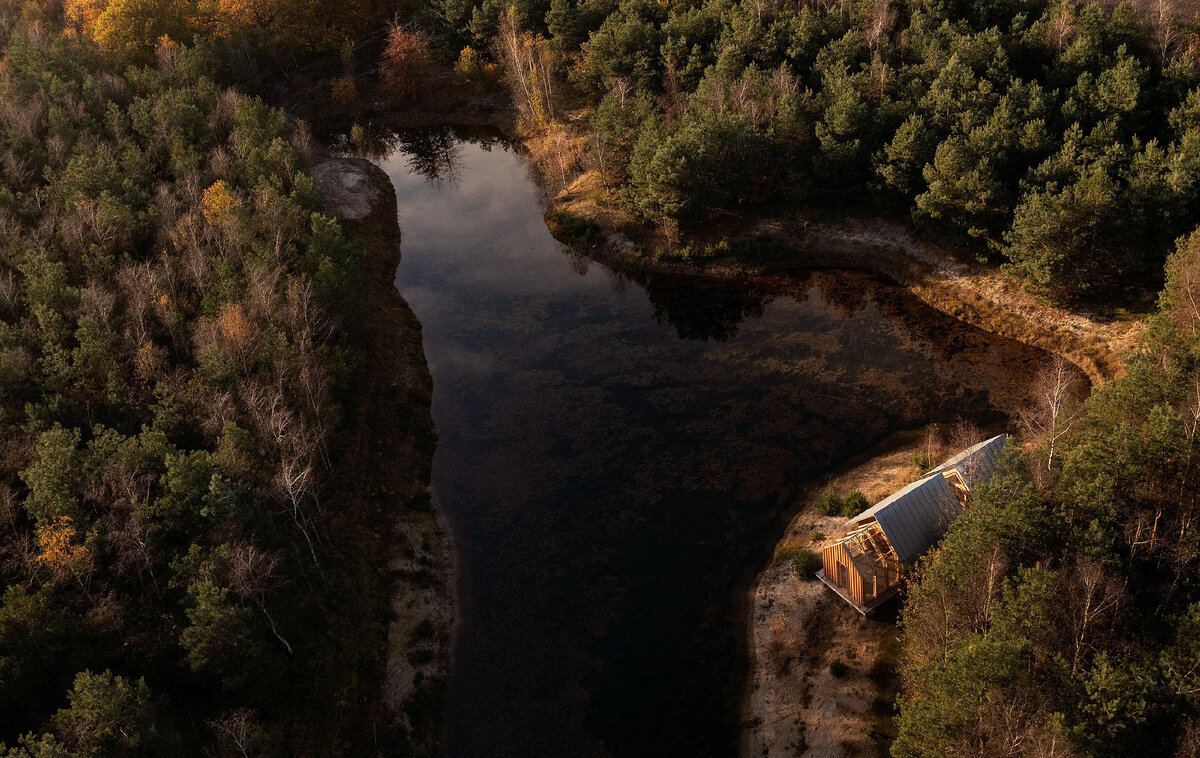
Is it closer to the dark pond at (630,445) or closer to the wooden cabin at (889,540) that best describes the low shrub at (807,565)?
the wooden cabin at (889,540)

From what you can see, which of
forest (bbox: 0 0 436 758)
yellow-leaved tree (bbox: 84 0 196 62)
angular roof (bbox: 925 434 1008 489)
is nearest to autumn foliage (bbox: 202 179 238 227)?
forest (bbox: 0 0 436 758)

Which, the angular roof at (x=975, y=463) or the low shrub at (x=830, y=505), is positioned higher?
the angular roof at (x=975, y=463)

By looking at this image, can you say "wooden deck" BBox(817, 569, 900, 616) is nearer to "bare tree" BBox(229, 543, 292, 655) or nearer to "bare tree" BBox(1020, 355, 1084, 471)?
"bare tree" BBox(1020, 355, 1084, 471)

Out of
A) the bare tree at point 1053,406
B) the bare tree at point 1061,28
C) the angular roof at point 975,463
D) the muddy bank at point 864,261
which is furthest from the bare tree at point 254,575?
the bare tree at point 1061,28

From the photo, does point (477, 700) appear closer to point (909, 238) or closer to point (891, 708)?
point (891, 708)

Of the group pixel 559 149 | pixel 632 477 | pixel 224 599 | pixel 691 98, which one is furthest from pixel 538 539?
pixel 559 149

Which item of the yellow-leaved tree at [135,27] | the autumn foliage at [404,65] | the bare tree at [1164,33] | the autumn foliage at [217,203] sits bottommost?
the autumn foliage at [217,203]

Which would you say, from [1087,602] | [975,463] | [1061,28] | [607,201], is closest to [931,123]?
[1061,28]
